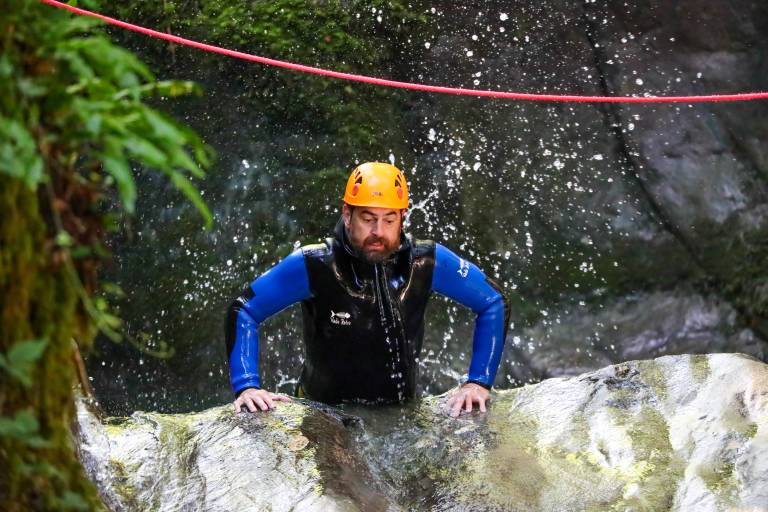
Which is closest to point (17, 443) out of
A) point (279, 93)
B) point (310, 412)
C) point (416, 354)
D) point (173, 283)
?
point (310, 412)

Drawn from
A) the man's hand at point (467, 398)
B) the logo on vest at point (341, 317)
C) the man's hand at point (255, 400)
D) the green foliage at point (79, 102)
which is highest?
the green foliage at point (79, 102)

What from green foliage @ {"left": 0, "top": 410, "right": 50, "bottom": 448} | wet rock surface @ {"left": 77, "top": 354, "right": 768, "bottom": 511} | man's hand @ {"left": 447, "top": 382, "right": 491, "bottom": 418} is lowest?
wet rock surface @ {"left": 77, "top": 354, "right": 768, "bottom": 511}

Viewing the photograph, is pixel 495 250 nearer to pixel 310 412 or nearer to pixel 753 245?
pixel 753 245

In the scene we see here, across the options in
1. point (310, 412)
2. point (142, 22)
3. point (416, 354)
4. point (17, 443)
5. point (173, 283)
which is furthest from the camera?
point (142, 22)

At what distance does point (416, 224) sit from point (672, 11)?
2.75m

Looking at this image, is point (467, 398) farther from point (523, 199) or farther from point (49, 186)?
point (523, 199)

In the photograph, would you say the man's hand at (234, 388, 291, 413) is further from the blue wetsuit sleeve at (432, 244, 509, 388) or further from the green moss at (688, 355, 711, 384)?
the green moss at (688, 355, 711, 384)

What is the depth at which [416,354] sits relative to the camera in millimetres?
5027

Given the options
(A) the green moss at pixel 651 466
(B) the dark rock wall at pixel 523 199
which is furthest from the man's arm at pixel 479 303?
(B) the dark rock wall at pixel 523 199

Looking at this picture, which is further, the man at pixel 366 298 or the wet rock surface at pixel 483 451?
the man at pixel 366 298

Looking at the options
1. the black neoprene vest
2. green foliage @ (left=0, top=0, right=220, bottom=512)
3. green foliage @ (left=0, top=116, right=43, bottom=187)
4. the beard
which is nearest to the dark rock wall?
the black neoprene vest

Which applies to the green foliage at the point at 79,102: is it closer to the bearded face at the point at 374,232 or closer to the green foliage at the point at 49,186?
the green foliage at the point at 49,186

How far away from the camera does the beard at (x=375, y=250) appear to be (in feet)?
15.1

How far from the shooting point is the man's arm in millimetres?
4840
